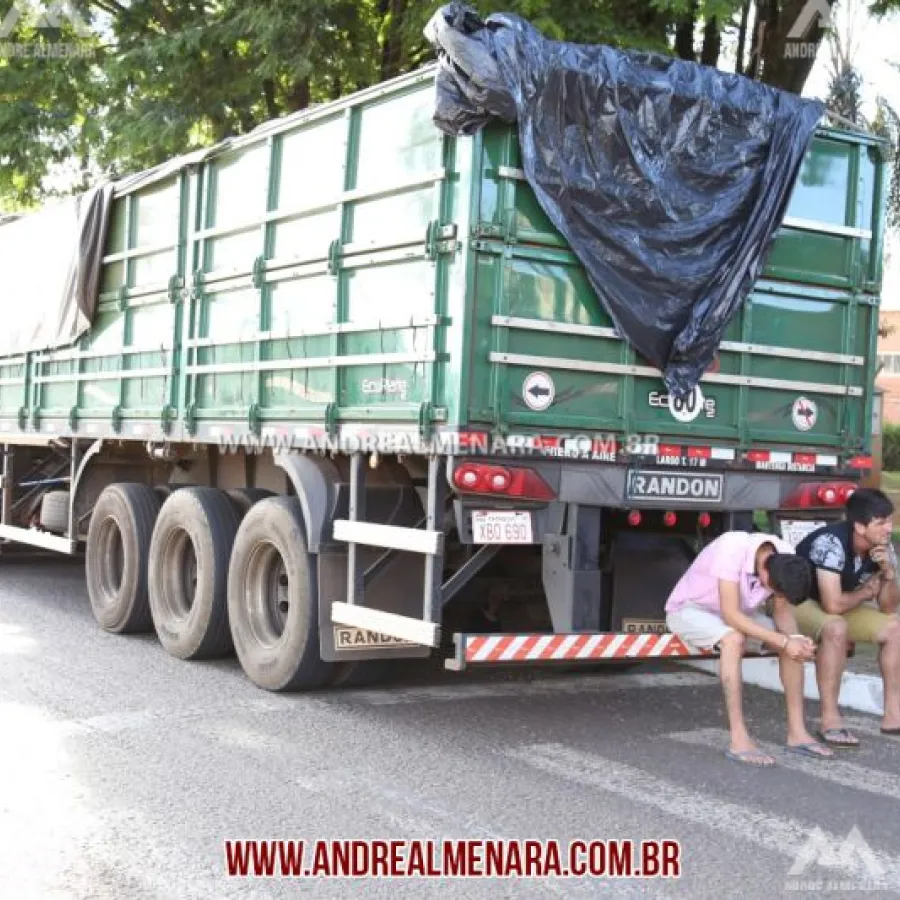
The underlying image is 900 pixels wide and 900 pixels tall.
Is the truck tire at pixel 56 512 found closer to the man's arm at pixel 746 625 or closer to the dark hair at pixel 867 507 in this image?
the man's arm at pixel 746 625

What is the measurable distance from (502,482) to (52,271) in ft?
19.1

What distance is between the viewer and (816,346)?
23.8ft

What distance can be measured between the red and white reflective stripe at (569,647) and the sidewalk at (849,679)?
1.16 meters

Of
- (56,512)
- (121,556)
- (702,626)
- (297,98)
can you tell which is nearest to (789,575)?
(702,626)

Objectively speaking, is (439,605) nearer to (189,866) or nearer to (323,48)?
(189,866)

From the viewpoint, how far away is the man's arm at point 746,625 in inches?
230

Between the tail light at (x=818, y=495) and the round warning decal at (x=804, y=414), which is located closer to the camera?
the tail light at (x=818, y=495)

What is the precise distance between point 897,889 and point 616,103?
12.7 ft

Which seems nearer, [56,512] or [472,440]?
[472,440]

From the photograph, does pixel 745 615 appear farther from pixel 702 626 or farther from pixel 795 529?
pixel 795 529

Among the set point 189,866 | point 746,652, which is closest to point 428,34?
point 746,652

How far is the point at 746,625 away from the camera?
6020 mm

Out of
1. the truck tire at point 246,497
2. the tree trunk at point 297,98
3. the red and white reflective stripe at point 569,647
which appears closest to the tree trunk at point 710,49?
the tree trunk at point 297,98

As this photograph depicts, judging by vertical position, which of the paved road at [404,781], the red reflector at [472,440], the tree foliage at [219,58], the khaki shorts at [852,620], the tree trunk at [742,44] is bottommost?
the paved road at [404,781]
